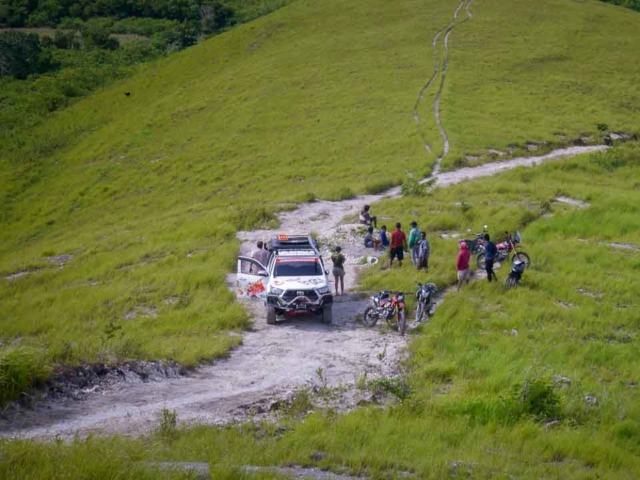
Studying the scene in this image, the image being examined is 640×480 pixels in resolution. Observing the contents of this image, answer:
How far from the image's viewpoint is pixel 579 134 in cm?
4356

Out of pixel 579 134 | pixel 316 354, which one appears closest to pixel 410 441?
pixel 316 354

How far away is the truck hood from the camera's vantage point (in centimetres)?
1825

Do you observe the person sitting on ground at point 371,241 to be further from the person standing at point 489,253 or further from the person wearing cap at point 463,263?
the person standing at point 489,253

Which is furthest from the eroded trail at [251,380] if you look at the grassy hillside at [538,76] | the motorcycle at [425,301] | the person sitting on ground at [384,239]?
the grassy hillside at [538,76]

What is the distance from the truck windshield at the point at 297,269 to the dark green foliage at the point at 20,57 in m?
81.4

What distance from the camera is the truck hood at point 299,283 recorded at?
1825 cm

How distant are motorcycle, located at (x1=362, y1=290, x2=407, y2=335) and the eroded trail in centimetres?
31

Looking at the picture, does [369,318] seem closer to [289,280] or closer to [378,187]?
[289,280]

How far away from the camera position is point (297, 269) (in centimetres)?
1927

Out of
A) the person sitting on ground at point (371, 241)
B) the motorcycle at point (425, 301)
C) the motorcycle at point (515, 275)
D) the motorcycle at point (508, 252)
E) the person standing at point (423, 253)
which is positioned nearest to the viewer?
the motorcycle at point (425, 301)

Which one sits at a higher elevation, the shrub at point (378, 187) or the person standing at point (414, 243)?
the person standing at point (414, 243)

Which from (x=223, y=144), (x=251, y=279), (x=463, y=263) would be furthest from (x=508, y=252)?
(x=223, y=144)

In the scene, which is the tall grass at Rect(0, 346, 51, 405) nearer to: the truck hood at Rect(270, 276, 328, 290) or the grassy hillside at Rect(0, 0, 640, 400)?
the grassy hillside at Rect(0, 0, 640, 400)

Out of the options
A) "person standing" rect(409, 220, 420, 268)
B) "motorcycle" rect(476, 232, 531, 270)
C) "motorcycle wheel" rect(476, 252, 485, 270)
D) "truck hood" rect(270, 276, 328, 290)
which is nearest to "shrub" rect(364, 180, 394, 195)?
"person standing" rect(409, 220, 420, 268)
